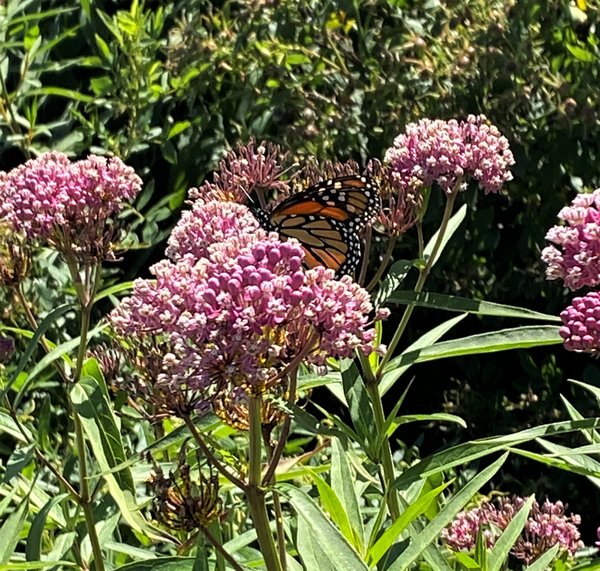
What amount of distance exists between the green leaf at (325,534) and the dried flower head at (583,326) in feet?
1.71

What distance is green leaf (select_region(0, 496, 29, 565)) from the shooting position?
2162mm

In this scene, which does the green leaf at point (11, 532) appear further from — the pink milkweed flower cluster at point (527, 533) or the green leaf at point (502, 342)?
the pink milkweed flower cluster at point (527, 533)

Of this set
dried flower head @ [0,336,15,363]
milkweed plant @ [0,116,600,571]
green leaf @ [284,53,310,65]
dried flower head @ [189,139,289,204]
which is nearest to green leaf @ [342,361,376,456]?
milkweed plant @ [0,116,600,571]

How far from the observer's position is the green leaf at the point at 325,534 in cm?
162

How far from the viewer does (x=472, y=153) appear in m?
2.49

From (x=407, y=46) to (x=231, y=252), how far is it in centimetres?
279

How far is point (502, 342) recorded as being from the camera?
2.09 m

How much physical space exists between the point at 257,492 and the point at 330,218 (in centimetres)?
99

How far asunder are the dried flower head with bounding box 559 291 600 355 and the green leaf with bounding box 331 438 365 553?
17.3 inches

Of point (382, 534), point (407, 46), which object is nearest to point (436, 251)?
point (382, 534)

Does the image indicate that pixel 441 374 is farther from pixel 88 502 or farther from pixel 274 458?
pixel 274 458

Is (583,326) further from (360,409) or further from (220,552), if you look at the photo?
(220,552)

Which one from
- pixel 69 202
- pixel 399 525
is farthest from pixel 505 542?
pixel 69 202

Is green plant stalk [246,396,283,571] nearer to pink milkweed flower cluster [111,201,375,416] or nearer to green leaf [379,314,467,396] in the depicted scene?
pink milkweed flower cluster [111,201,375,416]
